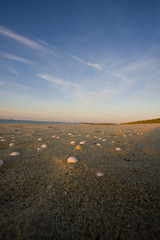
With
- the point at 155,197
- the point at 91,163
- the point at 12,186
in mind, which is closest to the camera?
the point at 155,197

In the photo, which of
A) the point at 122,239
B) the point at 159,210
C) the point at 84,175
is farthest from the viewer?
the point at 84,175

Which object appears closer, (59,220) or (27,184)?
(59,220)

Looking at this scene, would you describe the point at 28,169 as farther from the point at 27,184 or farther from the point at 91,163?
the point at 91,163

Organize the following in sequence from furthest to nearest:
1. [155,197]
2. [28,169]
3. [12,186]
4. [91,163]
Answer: [91,163]
[28,169]
[12,186]
[155,197]

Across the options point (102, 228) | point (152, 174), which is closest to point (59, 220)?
point (102, 228)

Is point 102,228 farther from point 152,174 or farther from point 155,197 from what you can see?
point 152,174

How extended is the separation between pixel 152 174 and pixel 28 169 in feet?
6.04

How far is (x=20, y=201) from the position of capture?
3.36 feet

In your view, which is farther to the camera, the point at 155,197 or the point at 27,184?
the point at 27,184

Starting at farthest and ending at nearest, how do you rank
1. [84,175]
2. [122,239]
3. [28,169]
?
1. [28,169]
2. [84,175]
3. [122,239]

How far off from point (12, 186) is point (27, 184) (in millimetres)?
153

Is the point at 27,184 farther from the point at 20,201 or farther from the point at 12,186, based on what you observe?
the point at 20,201

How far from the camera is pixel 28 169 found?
1641 millimetres

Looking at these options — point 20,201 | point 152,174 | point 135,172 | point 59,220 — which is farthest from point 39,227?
point 152,174
